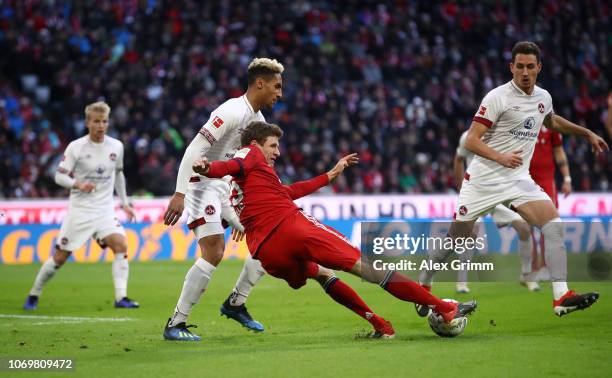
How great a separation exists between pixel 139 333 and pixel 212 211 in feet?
4.34

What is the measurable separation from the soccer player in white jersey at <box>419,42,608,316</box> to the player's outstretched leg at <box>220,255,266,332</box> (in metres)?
2.03

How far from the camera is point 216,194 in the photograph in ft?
28.3

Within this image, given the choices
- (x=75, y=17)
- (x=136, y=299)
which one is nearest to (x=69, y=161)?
(x=136, y=299)

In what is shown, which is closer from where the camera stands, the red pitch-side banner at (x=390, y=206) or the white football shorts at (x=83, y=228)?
the white football shorts at (x=83, y=228)

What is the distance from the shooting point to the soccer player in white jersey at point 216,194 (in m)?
8.22

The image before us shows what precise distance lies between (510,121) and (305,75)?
1846cm

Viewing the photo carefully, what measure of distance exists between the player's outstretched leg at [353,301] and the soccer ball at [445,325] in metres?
0.35

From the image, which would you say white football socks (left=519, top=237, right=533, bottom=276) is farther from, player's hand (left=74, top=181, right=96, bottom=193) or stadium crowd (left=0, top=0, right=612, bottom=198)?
stadium crowd (left=0, top=0, right=612, bottom=198)

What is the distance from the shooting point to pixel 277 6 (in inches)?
1153

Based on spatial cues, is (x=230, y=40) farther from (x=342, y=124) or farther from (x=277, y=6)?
(x=342, y=124)

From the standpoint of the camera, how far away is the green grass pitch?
633 centimetres

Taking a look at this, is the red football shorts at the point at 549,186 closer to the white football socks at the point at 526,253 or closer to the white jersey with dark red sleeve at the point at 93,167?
the white football socks at the point at 526,253

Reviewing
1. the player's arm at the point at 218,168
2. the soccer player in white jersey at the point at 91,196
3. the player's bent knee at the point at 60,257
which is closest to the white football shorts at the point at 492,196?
the player's arm at the point at 218,168

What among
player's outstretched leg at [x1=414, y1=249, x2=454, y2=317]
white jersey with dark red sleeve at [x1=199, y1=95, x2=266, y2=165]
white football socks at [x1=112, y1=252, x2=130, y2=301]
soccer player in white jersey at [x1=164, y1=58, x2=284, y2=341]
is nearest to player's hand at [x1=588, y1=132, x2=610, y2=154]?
player's outstretched leg at [x1=414, y1=249, x2=454, y2=317]
